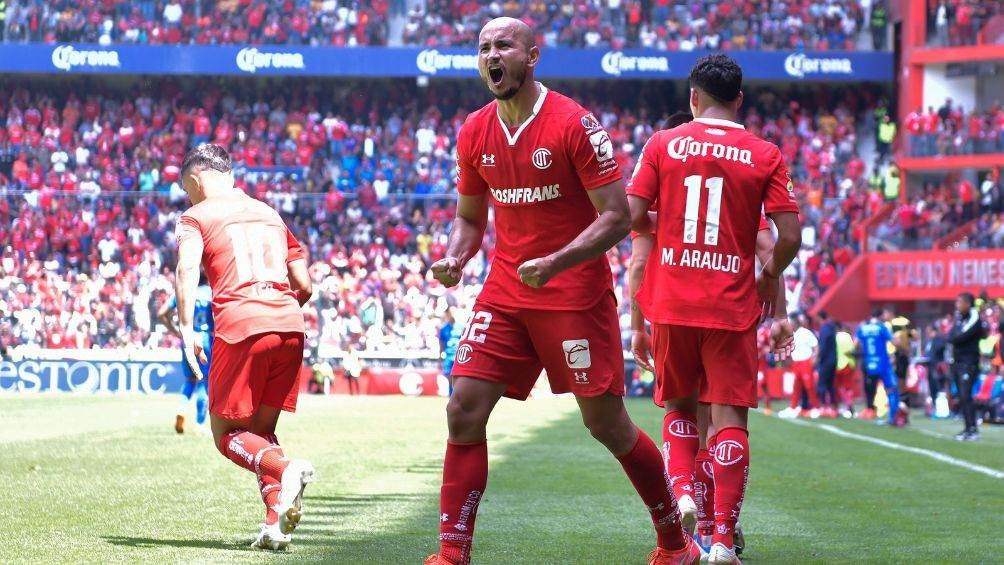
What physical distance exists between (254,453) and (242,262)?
1.00 metres

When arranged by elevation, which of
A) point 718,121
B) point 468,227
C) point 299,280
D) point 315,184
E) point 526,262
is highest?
point 315,184

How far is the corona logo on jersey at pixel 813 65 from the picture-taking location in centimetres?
4581

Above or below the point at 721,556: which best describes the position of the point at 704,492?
above

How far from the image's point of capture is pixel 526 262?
5965 millimetres

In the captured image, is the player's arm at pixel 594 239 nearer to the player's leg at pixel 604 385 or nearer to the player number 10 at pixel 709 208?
the player's leg at pixel 604 385

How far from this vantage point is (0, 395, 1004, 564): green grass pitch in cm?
742

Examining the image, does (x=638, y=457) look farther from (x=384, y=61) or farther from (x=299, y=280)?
(x=384, y=61)

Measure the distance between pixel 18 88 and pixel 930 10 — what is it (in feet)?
90.2

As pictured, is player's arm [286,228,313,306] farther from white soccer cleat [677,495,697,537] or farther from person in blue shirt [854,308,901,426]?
person in blue shirt [854,308,901,426]

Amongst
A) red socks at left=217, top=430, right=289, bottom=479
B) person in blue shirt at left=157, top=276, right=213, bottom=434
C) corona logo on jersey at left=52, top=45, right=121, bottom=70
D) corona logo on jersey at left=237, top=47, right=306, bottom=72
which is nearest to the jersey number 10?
red socks at left=217, top=430, right=289, bottom=479

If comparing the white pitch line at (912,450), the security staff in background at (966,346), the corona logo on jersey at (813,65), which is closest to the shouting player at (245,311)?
the white pitch line at (912,450)

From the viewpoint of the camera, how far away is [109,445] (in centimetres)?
1509

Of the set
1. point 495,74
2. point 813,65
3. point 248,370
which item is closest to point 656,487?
point 495,74

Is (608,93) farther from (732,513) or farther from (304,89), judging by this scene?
(732,513)
